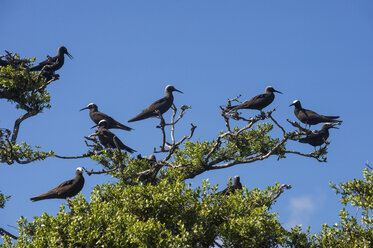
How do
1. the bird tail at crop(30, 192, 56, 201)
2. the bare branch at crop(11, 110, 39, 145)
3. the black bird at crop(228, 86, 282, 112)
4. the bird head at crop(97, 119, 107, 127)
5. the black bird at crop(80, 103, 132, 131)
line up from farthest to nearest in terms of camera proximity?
1. the black bird at crop(80, 103, 132, 131)
2. the black bird at crop(228, 86, 282, 112)
3. the bird head at crop(97, 119, 107, 127)
4. the bare branch at crop(11, 110, 39, 145)
5. the bird tail at crop(30, 192, 56, 201)

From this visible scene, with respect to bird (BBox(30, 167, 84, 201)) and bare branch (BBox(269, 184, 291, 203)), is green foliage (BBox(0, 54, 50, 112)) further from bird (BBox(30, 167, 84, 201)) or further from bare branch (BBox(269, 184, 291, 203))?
bare branch (BBox(269, 184, 291, 203))

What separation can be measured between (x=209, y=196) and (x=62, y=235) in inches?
131

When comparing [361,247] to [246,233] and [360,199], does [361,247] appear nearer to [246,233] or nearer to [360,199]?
[360,199]

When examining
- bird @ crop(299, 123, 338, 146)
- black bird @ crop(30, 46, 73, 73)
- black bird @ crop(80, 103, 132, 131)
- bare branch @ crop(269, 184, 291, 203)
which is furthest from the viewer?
black bird @ crop(30, 46, 73, 73)

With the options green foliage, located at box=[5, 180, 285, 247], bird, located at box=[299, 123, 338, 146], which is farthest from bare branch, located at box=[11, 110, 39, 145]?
bird, located at box=[299, 123, 338, 146]

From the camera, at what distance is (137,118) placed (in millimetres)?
18062

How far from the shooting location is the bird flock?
16.0 meters

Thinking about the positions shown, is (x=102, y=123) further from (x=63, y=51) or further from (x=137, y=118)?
(x=63, y=51)

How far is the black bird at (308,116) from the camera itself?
17.2 m

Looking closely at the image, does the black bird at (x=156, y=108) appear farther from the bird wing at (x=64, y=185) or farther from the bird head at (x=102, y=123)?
the bird wing at (x=64, y=185)

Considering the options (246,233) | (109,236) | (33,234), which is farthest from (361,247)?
(33,234)

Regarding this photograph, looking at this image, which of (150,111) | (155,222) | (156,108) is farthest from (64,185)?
(155,222)

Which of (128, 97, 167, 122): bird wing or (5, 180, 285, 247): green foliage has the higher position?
(128, 97, 167, 122): bird wing

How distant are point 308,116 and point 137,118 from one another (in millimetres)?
5757
